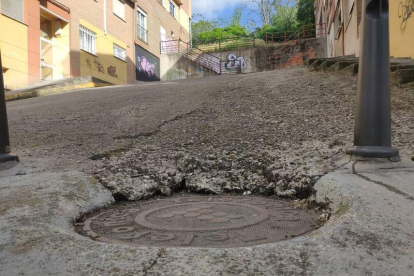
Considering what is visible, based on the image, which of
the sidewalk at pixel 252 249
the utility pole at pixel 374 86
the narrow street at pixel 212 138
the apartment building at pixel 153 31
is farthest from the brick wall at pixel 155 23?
the sidewalk at pixel 252 249

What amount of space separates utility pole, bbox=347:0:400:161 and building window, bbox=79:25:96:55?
1672 cm

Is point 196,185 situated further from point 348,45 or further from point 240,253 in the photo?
point 348,45

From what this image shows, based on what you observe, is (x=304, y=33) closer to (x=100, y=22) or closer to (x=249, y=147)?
(x=100, y=22)

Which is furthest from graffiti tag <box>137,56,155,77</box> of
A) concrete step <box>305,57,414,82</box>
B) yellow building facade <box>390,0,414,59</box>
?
yellow building facade <box>390,0,414,59</box>

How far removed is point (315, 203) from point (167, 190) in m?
1.26

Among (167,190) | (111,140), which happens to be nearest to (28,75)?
(111,140)

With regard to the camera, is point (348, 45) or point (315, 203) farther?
point (348, 45)

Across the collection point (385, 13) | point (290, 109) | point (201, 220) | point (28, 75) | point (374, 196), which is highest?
point (28, 75)

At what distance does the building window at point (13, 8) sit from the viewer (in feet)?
42.9

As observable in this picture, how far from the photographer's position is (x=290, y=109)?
4.86 m

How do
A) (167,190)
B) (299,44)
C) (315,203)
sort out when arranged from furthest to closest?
(299,44) → (167,190) → (315,203)

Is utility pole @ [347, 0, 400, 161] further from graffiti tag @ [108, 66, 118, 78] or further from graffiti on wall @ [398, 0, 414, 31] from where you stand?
graffiti tag @ [108, 66, 118, 78]

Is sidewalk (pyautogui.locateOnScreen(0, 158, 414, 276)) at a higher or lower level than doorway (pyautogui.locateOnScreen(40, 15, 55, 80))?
lower

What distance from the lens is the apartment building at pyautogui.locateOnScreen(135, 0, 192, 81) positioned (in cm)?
2441
